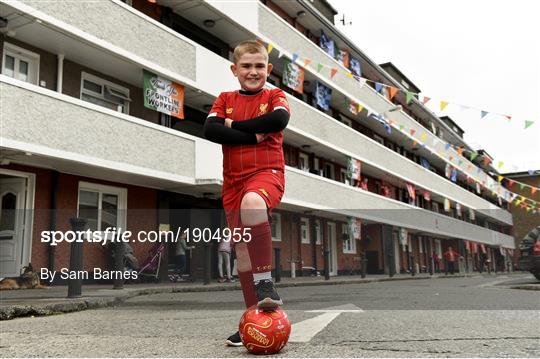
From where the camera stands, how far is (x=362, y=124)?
105ft

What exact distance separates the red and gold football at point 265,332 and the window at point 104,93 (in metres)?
12.4

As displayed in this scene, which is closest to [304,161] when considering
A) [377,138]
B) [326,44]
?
[326,44]

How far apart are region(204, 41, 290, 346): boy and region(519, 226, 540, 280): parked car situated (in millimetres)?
13028

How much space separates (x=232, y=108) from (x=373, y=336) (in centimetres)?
177

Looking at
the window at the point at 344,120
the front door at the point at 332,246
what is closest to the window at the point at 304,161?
the front door at the point at 332,246

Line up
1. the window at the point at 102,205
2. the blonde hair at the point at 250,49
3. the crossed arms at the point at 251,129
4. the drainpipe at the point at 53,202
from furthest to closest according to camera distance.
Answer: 1. the window at the point at 102,205
2. the drainpipe at the point at 53,202
3. the blonde hair at the point at 250,49
4. the crossed arms at the point at 251,129

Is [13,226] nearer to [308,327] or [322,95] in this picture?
[308,327]

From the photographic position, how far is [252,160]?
300cm

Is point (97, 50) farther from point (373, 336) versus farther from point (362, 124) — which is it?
point (362, 124)

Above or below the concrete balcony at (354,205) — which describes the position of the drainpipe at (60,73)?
above

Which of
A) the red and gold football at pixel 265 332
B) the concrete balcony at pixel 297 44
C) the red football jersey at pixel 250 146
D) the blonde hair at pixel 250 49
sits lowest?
the red and gold football at pixel 265 332

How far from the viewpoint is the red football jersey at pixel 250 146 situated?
9.84 feet

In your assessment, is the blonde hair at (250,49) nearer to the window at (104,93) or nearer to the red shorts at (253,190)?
the red shorts at (253,190)

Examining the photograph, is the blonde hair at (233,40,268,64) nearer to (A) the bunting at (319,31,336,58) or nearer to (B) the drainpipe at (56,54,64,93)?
(B) the drainpipe at (56,54,64,93)
